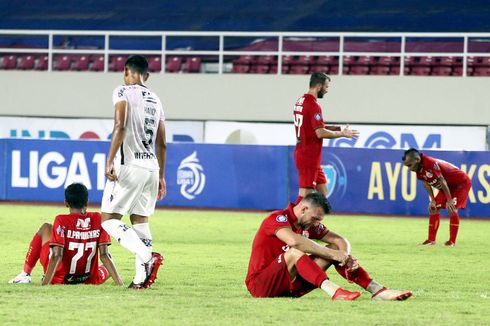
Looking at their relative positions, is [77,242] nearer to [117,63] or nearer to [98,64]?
[117,63]

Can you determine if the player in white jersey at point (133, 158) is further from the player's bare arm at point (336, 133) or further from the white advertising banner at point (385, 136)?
the white advertising banner at point (385, 136)

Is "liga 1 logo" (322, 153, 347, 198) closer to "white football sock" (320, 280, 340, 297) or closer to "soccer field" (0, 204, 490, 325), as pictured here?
"soccer field" (0, 204, 490, 325)

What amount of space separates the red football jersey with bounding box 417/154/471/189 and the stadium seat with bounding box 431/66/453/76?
1251 centimetres

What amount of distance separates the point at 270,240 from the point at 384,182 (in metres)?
13.2

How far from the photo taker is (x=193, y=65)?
29031mm

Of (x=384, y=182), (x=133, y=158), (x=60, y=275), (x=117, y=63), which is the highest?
(x=117, y=63)


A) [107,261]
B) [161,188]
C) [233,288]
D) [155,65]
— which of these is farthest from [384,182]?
[107,261]

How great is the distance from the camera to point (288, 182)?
Answer: 71.5 ft

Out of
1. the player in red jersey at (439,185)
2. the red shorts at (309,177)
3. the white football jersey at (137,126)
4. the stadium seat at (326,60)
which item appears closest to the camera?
the white football jersey at (137,126)

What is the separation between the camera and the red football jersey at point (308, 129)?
43.8 feet

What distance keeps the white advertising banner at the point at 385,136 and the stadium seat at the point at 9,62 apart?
669cm

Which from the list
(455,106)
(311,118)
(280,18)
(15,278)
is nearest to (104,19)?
(280,18)

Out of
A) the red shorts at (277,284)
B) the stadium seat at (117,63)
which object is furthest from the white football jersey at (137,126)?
the stadium seat at (117,63)

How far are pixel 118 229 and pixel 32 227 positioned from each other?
840 centimetres
